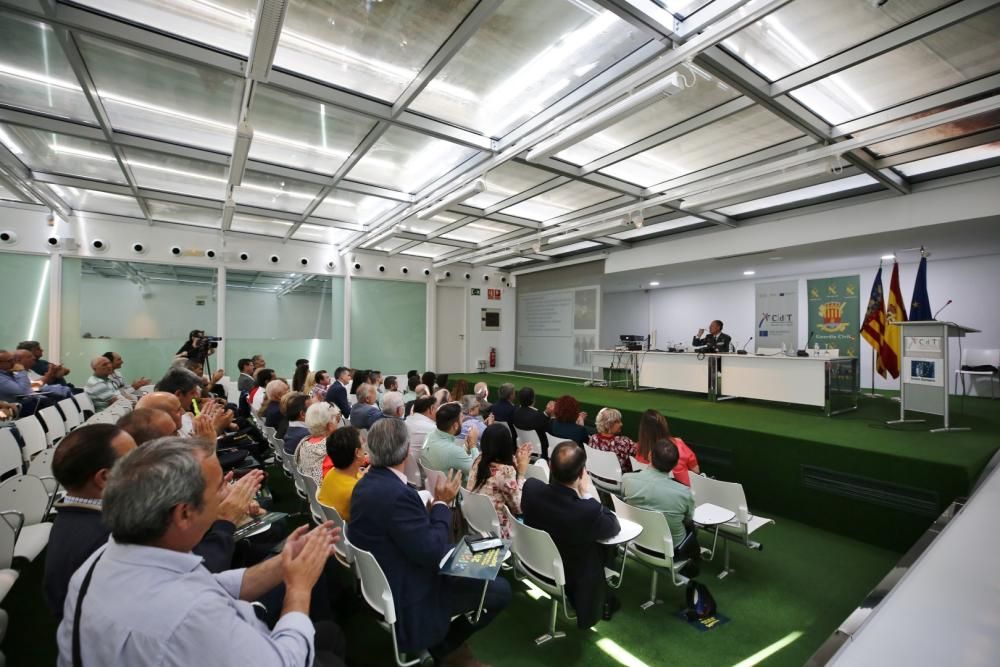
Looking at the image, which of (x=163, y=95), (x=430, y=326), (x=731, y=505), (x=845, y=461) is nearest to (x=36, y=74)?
(x=163, y=95)

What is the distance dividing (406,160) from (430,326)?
5728mm

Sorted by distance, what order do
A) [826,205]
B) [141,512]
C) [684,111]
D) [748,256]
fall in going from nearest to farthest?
1. [141,512]
2. [684,111]
3. [826,205]
4. [748,256]

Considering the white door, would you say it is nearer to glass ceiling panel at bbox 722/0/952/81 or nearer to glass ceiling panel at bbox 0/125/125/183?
glass ceiling panel at bbox 0/125/125/183

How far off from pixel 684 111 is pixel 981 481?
3.78 m

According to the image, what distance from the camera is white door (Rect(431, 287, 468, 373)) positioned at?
36.2ft

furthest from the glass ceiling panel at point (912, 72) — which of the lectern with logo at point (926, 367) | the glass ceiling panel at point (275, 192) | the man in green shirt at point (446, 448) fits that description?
the glass ceiling panel at point (275, 192)

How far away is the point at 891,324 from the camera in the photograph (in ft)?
17.3

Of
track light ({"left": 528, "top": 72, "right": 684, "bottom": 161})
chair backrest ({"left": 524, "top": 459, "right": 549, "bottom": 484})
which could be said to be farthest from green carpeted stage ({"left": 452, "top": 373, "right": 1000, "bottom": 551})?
track light ({"left": 528, "top": 72, "right": 684, "bottom": 161})

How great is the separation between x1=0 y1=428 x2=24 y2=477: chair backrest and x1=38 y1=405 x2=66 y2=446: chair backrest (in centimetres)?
78

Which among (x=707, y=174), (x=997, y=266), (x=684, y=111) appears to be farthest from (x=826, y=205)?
(x=997, y=266)

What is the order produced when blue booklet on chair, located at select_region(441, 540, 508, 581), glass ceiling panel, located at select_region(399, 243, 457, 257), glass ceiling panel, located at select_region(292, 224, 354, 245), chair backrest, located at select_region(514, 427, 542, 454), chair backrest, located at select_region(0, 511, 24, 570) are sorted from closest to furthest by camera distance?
1. blue booklet on chair, located at select_region(441, 540, 508, 581)
2. chair backrest, located at select_region(0, 511, 24, 570)
3. chair backrest, located at select_region(514, 427, 542, 454)
4. glass ceiling panel, located at select_region(292, 224, 354, 245)
5. glass ceiling panel, located at select_region(399, 243, 457, 257)

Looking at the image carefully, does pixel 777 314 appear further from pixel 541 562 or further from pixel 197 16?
pixel 197 16

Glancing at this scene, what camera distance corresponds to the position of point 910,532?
132 inches

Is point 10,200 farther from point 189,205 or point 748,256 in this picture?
point 748,256
